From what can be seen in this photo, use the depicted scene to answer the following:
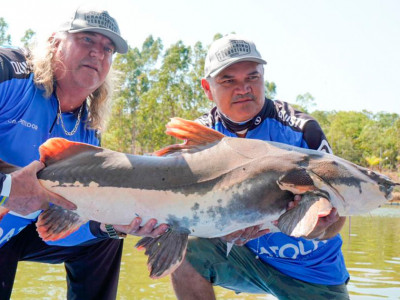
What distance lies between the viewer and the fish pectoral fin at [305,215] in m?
2.54

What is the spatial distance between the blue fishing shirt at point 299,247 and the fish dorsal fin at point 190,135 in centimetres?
102

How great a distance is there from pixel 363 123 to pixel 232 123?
70.3m

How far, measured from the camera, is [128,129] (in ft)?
111

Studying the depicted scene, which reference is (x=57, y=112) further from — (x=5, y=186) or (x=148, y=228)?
(x=148, y=228)

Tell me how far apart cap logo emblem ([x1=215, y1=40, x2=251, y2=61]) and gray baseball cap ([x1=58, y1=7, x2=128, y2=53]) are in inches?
31.5

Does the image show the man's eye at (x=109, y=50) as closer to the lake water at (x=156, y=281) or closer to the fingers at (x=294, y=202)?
the fingers at (x=294, y=202)

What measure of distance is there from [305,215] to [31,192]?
1562 millimetres

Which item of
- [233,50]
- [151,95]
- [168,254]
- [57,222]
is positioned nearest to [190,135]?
[168,254]

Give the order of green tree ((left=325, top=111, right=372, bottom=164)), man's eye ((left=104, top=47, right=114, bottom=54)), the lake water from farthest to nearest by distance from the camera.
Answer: green tree ((left=325, top=111, right=372, bottom=164)) < the lake water < man's eye ((left=104, top=47, right=114, bottom=54))

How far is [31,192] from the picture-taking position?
107 inches

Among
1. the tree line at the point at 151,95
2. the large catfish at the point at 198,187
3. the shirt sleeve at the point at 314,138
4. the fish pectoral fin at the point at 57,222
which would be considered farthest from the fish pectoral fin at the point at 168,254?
the tree line at the point at 151,95

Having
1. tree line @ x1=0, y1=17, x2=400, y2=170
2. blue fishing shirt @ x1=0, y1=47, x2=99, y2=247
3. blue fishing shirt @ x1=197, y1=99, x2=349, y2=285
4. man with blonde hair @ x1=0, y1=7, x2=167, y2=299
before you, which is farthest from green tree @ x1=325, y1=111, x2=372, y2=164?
blue fishing shirt @ x1=0, y1=47, x2=99, y2=247

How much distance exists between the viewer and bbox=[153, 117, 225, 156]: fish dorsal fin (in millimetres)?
2838

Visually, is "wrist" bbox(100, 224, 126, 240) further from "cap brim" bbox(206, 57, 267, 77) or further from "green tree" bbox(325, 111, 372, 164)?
"green tree" bbox(325, 111, 372, 164)
